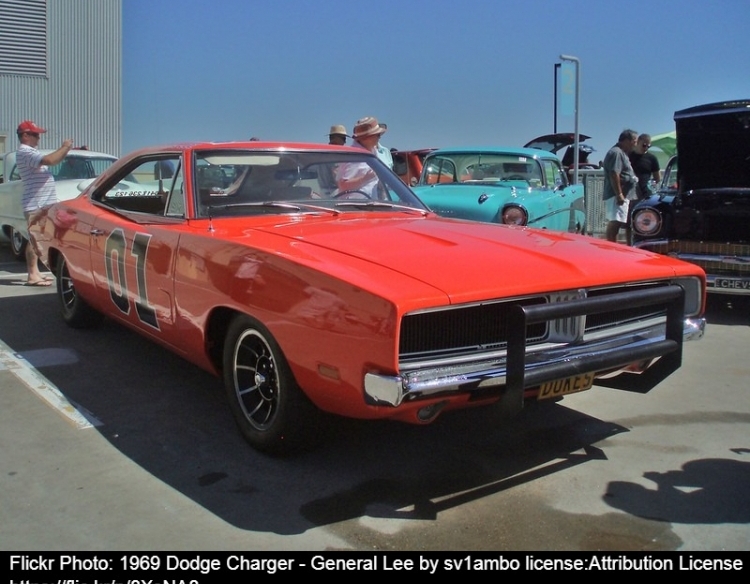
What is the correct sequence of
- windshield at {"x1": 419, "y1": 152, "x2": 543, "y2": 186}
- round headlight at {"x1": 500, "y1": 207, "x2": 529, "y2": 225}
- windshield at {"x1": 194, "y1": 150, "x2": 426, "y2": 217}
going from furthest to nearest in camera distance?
windshield at {"x1": 419, "y1": 152, "x2": 543, "y2": 186}
round headlight at {"x1": 500, "y1": 207, "x2": 529, "y2": 225}
windshield at {"x1": 194, "y1": 150, "x2": 426, "y2": 217}

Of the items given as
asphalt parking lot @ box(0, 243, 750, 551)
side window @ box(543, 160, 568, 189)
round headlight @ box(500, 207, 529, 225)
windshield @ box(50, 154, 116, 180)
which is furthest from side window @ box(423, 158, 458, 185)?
asphalt parking lot @ box(0, 243, 750, 551)

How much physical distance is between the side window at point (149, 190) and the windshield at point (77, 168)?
173 inches

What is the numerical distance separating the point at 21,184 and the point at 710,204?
295 inches

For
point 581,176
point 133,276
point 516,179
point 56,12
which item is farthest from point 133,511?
point 56,12

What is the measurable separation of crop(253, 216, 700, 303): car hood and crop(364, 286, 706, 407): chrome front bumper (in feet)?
0.46

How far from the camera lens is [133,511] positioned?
3.01 metres

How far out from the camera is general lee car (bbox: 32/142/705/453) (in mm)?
2869

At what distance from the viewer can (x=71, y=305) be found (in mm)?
5883

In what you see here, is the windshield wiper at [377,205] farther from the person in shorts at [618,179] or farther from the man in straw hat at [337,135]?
the person in shorts at [618,179]

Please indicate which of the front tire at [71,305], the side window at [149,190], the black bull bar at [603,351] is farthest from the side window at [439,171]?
the black bull bar at [603,351]

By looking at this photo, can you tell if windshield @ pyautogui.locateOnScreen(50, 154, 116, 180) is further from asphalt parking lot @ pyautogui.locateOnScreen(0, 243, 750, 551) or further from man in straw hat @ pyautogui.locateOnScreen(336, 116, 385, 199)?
man in straw hat @ pyautogui.locateOnScreen(336, 116, 385, 199)

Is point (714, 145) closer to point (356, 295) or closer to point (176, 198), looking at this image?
point (176, 198)

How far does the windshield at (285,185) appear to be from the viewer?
4234 millimetres
